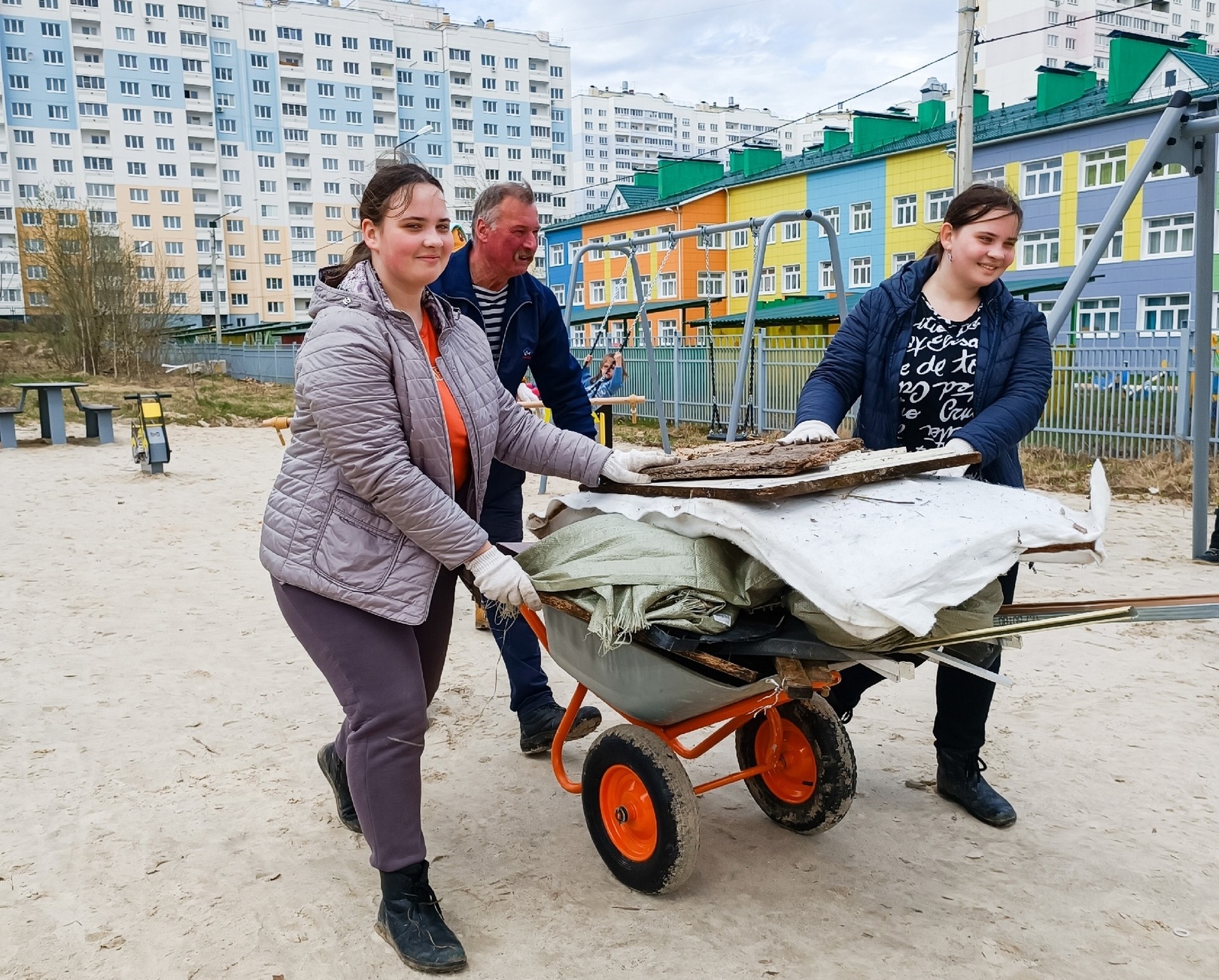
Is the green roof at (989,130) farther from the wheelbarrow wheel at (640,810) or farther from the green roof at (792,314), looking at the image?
the wheelbarrow wheel at (640,810)

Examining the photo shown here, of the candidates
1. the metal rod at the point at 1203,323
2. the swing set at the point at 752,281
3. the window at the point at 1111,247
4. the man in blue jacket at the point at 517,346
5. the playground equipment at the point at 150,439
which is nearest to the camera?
the man in blue jacket at the point at 517,346

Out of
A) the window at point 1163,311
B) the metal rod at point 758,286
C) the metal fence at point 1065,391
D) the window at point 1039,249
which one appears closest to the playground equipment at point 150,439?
the metal fence at point 1065,391

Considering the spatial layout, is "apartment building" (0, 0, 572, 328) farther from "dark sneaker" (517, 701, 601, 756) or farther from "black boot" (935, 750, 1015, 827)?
"black boot" (935, 750, 1015, 827)

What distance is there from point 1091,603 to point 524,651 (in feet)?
6.29

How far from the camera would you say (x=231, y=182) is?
62.5 meters

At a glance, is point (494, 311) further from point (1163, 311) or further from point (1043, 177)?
point (1043, 177)

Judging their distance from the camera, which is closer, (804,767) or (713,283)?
(804,767)

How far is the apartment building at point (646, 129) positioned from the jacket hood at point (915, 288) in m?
103

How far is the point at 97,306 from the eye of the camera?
25891mm

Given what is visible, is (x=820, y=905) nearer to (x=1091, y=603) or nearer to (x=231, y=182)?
(x=1091, y=603)

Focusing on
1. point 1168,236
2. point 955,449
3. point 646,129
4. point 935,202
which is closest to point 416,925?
point 955,449

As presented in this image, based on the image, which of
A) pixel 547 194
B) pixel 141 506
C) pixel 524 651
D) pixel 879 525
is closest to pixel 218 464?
pixel 141 506

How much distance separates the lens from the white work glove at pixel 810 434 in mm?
2480

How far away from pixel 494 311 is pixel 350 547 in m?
1.30
